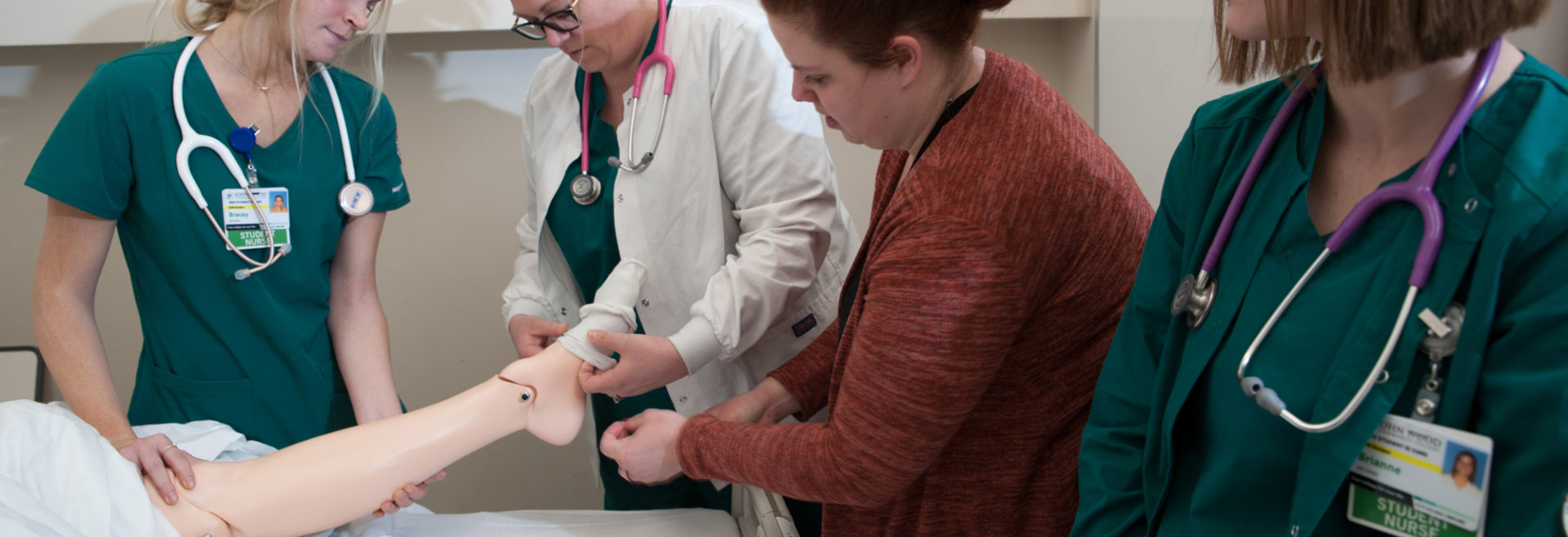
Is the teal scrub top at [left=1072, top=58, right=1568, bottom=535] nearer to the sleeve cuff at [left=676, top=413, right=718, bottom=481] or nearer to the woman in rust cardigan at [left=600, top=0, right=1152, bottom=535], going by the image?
the woman in rust cardigan at [left=600, top=0, right=1152, bottom=535]

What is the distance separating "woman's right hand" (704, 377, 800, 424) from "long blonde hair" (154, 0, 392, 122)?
0.79m

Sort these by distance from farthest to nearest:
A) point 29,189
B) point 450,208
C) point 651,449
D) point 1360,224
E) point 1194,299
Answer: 1. point 450,208
2. point 29,189
3. point 651,449
4. point 1194,299
5. point 1360,224

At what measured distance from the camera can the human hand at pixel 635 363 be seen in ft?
4.85

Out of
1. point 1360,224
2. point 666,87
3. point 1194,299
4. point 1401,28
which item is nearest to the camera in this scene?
point 1401,28

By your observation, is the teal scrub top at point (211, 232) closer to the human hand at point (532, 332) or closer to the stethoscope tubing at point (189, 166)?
the stethoscope tubing at point (189, 166)

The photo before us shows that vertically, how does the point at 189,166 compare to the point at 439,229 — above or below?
above

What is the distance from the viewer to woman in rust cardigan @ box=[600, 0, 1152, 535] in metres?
1.03

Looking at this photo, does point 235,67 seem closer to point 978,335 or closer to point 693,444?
point 693,444

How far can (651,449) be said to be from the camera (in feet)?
4.52

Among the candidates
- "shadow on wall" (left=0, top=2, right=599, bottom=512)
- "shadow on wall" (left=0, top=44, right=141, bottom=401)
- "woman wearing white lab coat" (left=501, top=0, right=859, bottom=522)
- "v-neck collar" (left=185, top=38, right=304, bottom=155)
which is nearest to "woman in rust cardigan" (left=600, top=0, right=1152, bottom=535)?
"woman wearing white lab coat" (left=501, top=0, right=859, bottom=522)

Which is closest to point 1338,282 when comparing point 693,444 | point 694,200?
point 693,444

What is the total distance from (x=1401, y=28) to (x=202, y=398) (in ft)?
5.37

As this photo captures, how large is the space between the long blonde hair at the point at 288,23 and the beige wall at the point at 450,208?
853mm

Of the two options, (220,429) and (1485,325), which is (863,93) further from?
(220,429)
